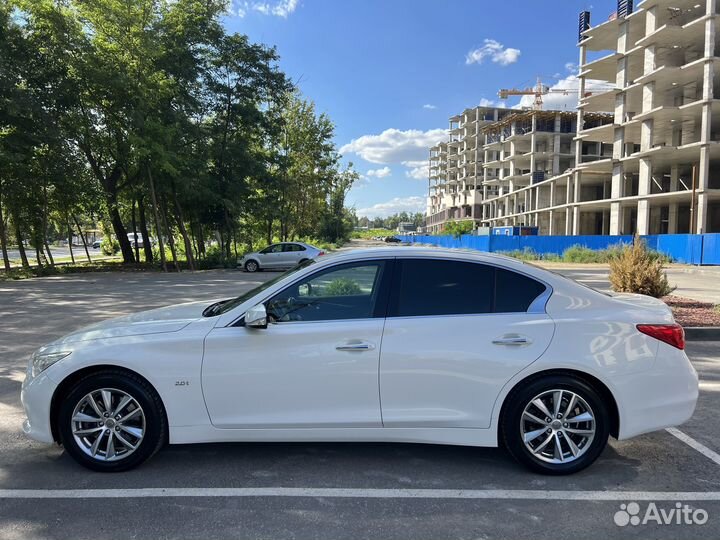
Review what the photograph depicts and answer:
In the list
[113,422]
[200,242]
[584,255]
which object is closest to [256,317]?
[113,422]

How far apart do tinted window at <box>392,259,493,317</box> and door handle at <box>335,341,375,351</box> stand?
0.33m

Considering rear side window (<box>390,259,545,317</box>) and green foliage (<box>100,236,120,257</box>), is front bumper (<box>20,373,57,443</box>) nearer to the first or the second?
rear side window (<box>390,259,545,317</box>)

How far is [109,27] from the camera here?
68.7ft

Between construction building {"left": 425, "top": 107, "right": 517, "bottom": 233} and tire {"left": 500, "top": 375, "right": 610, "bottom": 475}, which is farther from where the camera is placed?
construction building {"left": 425, "top": 107, "right": 517, "bottom": 233}

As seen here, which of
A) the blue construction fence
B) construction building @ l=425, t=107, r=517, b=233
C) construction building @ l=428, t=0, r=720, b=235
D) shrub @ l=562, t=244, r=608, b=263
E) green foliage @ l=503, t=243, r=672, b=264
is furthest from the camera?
construction building @ l=425, t=107, r=517, b=233

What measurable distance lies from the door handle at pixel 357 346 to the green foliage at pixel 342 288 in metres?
0.66

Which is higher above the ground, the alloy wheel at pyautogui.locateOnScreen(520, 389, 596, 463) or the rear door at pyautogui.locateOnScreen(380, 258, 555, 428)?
the rear door at pyautogui.locateOnScreen(380, 258, 555, 428)

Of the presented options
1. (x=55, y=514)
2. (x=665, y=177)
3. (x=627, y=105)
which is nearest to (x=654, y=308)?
(x=55, y=514)

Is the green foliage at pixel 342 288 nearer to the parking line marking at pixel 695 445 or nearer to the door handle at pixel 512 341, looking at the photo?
the door handle at pixel 512 341

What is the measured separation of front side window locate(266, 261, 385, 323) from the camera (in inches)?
147

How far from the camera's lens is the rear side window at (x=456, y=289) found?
12.1 feet

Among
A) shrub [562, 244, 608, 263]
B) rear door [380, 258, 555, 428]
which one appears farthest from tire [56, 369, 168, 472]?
shrub [562, 244, 608, 263]

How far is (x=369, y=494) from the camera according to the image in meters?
3.37

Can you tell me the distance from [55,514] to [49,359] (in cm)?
111
